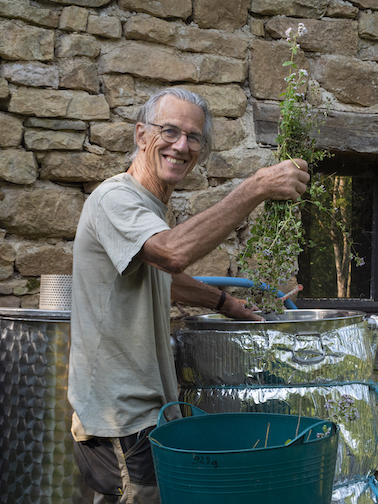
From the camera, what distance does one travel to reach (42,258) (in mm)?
2295

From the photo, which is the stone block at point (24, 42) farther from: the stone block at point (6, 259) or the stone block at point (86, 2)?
the stone block at point (6, 259)

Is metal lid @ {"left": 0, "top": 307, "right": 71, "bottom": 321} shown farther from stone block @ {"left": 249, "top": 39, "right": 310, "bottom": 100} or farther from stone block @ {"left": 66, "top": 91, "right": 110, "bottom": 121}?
stone block @ {"left": 249, "top": 39, "right": 310, "bottom": 100}

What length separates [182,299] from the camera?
2047mm

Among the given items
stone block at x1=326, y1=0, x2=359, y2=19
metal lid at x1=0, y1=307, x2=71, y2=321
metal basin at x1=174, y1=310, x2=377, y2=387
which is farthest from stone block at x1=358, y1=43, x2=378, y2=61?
metal lid at x1=0, y1=307, x2=71, y2=321

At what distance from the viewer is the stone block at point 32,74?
2.25m

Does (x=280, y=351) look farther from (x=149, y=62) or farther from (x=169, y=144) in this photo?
(x=149, y=62)

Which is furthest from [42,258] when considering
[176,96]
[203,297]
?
[176,96]

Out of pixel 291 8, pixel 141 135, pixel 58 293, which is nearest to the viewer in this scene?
pixel 141 135

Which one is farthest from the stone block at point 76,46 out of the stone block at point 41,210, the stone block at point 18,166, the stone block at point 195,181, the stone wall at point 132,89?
the stone block at point 195,181

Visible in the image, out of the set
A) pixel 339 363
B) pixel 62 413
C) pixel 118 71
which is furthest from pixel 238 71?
pixel 62 413

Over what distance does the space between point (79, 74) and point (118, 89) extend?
18 centimetres

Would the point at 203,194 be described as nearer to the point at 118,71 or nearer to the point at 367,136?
the point at 118,71

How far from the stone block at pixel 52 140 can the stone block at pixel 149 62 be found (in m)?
0.34

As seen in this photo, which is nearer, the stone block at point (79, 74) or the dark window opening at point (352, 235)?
the stone block at point (79, 74)
